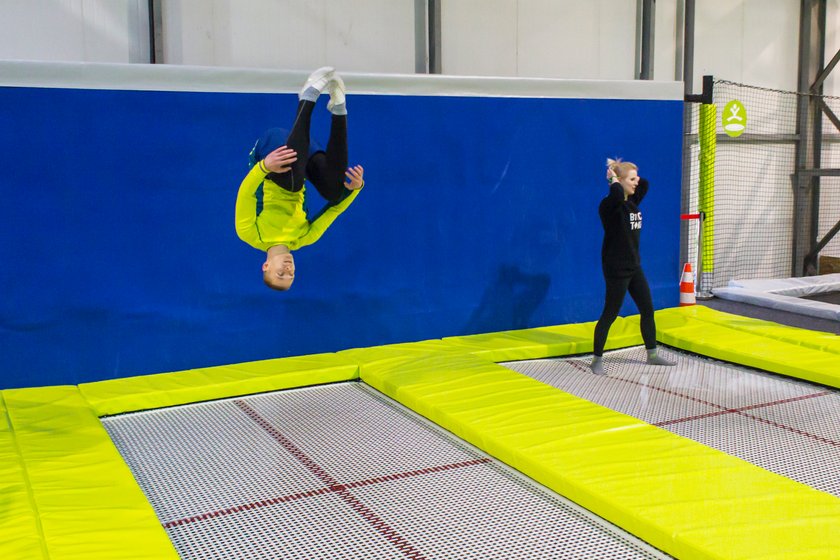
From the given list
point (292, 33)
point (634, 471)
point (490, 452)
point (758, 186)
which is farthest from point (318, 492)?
point (758, 186)

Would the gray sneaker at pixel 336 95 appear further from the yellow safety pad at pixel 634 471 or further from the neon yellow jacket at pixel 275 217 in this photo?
the yellow safety pad at pixel 634 471

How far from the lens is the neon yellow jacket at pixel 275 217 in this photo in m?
3.59

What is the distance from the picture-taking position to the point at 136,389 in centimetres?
422

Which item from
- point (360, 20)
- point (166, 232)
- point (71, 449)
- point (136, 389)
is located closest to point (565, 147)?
point (360, 20)

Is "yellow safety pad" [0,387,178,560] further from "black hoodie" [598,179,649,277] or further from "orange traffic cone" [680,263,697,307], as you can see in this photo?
"orange traffic cone" [680,263,697,307]

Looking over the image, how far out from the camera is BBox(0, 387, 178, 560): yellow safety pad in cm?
250

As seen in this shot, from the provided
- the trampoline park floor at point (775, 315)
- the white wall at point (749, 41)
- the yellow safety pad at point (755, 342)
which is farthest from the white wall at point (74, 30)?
the white wall at point (749, 41)

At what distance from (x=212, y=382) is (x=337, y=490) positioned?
1.51 meters

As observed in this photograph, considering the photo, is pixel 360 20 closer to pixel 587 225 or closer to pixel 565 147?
pixel 565 147

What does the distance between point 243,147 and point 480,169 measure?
1617 mm

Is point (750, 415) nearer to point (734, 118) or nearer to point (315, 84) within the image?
point (315, 84)

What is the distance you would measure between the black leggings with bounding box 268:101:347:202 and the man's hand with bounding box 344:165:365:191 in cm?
3

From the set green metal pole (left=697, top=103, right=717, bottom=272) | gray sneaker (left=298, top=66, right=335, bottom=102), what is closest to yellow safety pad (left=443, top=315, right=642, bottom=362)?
green metal pole (left=697, top=103, right=717, bottom=272)

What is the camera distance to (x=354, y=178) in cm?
349
